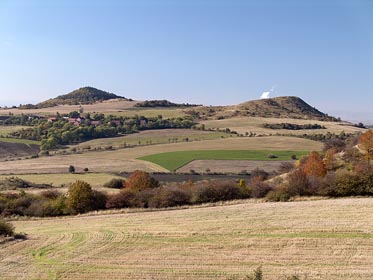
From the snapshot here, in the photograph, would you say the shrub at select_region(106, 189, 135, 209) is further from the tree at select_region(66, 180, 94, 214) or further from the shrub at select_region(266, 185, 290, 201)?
the shrub at select_region(266, 185, 290, 201)

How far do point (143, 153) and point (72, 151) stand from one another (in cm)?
1918

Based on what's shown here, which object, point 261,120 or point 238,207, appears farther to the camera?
point 261,120

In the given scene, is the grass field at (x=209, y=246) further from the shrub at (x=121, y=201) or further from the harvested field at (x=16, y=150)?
the harvested field at (x=16, y=150)

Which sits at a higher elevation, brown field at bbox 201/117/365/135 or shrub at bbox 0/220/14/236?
brown field at bbox 201/117/365/135

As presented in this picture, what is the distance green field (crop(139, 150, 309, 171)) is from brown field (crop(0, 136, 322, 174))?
346 centimetres

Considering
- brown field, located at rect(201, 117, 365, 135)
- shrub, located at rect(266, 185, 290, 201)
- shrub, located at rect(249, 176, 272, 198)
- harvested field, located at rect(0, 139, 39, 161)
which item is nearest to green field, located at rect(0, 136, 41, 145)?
harvested field, located at rect(0, 139, 39, 161)

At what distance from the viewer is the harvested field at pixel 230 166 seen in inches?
3159

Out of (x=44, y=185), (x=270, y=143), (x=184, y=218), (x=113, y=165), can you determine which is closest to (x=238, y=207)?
(x=184, y=218)

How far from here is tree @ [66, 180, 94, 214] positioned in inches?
1897

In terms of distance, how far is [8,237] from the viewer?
33.3 metres

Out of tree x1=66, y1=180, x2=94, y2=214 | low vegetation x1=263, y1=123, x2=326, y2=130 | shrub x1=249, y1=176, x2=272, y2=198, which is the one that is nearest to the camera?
tree x1=66, y1=180, x2=94, y2=214

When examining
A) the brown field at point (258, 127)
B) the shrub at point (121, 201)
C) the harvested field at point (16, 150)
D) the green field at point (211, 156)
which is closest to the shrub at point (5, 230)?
the shrub at point (121, 201)

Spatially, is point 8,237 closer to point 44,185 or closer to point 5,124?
point 44,185

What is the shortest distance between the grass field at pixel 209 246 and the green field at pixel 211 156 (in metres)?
47.5
